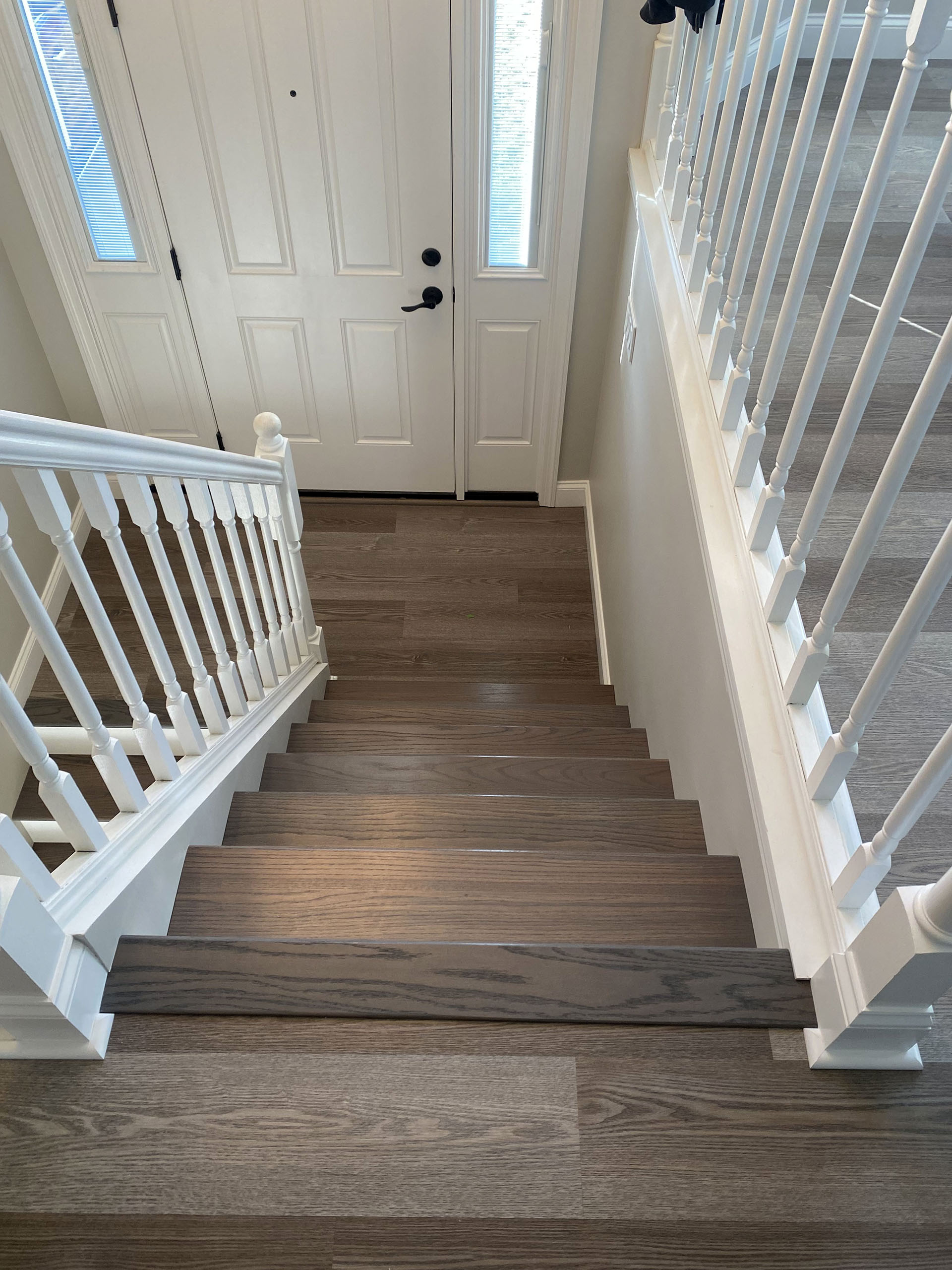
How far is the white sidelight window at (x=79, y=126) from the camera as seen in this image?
106 inches

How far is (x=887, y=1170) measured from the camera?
3.61ft

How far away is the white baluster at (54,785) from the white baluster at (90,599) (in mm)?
172

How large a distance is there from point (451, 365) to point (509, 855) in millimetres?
2402

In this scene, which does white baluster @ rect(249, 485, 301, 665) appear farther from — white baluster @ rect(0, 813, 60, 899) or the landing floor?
the landing floor

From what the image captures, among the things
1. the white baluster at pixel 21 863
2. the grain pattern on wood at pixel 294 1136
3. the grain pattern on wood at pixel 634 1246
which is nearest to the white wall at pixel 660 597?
the grain pattern on wood at pixel 634 1246

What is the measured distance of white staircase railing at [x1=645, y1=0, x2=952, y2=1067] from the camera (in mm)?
1015

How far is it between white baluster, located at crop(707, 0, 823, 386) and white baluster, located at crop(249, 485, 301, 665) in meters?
1.12

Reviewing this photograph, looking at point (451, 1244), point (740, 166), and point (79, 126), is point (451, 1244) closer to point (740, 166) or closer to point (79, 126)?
point (740, 166)

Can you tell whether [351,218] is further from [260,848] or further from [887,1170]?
[887,1170]

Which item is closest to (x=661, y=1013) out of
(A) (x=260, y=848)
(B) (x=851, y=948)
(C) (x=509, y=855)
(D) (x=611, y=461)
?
(B) (x=851, y=948)

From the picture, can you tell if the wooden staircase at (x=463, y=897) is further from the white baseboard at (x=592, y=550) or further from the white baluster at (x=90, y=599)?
the white baseboard at (x=592, y=550)

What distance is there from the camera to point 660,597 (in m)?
2.35

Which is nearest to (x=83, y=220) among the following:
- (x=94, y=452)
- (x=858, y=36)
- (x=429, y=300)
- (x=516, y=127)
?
(x=429, y=300)

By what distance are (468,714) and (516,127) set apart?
1.97 metres
